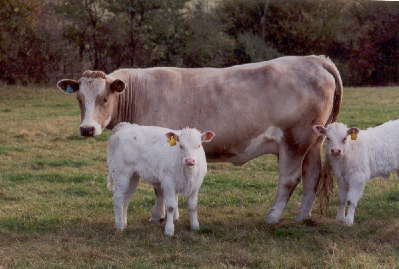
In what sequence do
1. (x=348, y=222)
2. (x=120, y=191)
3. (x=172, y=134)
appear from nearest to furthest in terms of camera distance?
(x=172, y=134)
(x=120, y=191)
(x=348, y=222)

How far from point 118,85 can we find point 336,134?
2.95m

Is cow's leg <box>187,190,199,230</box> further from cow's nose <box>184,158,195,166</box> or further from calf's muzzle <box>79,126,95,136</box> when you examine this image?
calf's muzzle <box>79,126,95,136</box>

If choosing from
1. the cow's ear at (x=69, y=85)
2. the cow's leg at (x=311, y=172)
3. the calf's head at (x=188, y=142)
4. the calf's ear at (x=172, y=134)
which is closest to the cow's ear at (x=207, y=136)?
the calf's head at (x=188, y=142)

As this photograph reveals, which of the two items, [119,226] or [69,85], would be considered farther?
[69,85]

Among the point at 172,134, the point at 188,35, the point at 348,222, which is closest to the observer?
the point at 172,134

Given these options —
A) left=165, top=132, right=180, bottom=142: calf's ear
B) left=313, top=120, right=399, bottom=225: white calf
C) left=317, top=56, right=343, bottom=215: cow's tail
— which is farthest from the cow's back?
left=165, top=132, right=180, bottom=142: calf's ear

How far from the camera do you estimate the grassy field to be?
535 centimetres

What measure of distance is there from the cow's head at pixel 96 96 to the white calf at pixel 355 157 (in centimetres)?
274

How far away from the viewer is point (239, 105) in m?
6.90

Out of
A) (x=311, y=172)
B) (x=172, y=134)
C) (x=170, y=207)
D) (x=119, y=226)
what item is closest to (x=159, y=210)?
(x=119, y=226)

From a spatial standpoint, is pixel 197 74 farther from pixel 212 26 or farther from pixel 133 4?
pixel 212 26

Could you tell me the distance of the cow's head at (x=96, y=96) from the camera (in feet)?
21.8

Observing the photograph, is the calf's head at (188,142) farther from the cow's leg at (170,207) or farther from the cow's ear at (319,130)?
the cow's ear at (319,130)

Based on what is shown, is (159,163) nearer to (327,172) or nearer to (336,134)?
(336,134)
